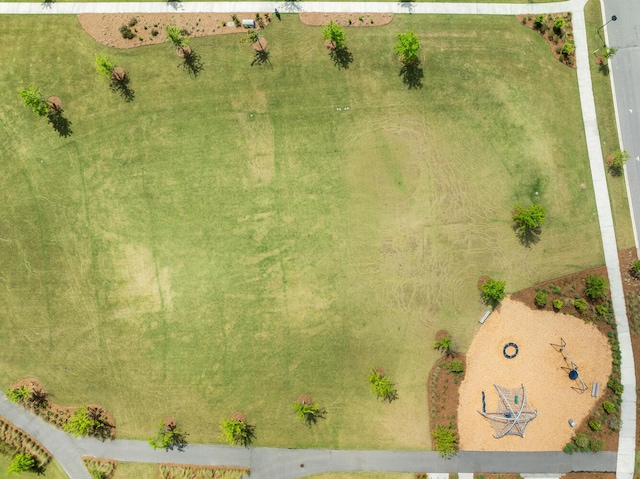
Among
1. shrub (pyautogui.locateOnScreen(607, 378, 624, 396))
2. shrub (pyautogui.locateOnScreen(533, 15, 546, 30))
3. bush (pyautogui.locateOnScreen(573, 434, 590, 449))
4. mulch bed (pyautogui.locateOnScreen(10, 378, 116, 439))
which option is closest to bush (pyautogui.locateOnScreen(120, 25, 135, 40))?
mulch bed (pyautogui.locateOnScreen(10, 378, 116, 439))

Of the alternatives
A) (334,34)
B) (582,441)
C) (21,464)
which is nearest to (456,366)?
(582,441)

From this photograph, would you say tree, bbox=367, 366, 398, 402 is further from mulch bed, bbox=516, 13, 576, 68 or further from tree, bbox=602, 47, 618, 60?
tree, bbox=602, 47, 618, 60

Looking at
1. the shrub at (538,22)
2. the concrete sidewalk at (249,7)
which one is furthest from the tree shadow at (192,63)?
the shrub at (538,22)

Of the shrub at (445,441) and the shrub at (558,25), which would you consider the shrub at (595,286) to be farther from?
the shrub at (558,25)

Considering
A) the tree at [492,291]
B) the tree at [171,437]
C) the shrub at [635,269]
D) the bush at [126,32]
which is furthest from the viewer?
the bush at [126,32]

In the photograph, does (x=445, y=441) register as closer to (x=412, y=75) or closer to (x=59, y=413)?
(x=412, y=75)

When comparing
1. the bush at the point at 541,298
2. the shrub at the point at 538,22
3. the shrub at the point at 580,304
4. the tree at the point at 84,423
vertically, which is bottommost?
the tree at the point at 84,423

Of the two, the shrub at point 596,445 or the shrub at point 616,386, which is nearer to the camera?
the shrub at point 596,445
